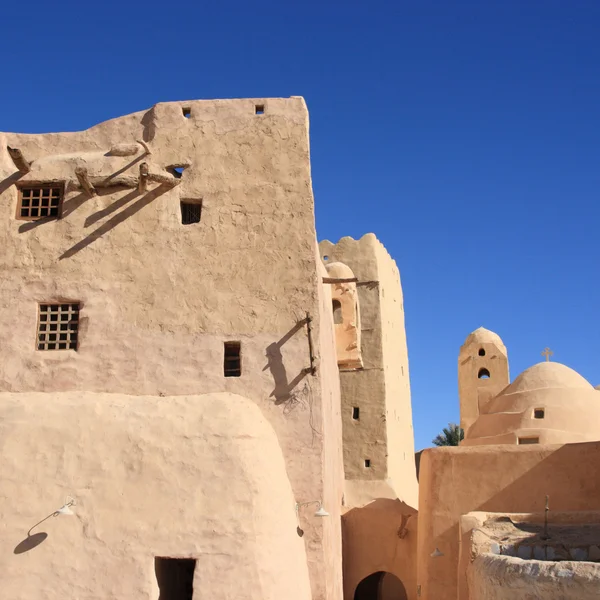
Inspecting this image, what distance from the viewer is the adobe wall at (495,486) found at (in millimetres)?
15867

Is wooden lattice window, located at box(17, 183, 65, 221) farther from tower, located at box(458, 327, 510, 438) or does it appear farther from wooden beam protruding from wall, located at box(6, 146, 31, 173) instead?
tower, located at box(458, 327, 510, 438)

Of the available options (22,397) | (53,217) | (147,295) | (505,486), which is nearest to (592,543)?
(505,486)

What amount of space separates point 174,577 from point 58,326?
4.67 meters

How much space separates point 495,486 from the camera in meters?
16.4

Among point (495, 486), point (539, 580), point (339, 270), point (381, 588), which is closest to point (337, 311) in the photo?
point (339, 270)

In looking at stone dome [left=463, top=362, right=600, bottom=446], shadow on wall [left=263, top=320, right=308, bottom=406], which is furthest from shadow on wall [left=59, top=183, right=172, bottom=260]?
stone dome [left=463, top=362, right=600, bottom=446]

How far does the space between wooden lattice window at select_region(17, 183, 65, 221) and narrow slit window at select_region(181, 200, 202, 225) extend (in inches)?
87.6

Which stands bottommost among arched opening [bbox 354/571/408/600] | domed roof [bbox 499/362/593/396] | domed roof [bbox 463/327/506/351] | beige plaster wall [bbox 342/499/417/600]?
arched opening [bbox 354/571/408/600]

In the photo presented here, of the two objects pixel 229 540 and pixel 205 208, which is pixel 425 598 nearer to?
pixel 229 540

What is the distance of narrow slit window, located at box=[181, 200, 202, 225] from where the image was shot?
15023 millimetres

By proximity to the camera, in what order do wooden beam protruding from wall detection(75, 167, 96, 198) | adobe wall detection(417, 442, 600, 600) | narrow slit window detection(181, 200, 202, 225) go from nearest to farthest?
wooden beam protruding from wall detection(75, 167, 96, 198) < narrow slit window detection(181, 200, 202, 225) < adobe wall detection(417, 442, 600, 600)

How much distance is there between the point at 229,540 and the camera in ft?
37.0

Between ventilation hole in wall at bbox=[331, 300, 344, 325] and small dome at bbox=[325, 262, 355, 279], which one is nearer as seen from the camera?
ventilation hole in wall at bbox=[331, 300, 344, 325]

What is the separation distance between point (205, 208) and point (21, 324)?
3763 mm
